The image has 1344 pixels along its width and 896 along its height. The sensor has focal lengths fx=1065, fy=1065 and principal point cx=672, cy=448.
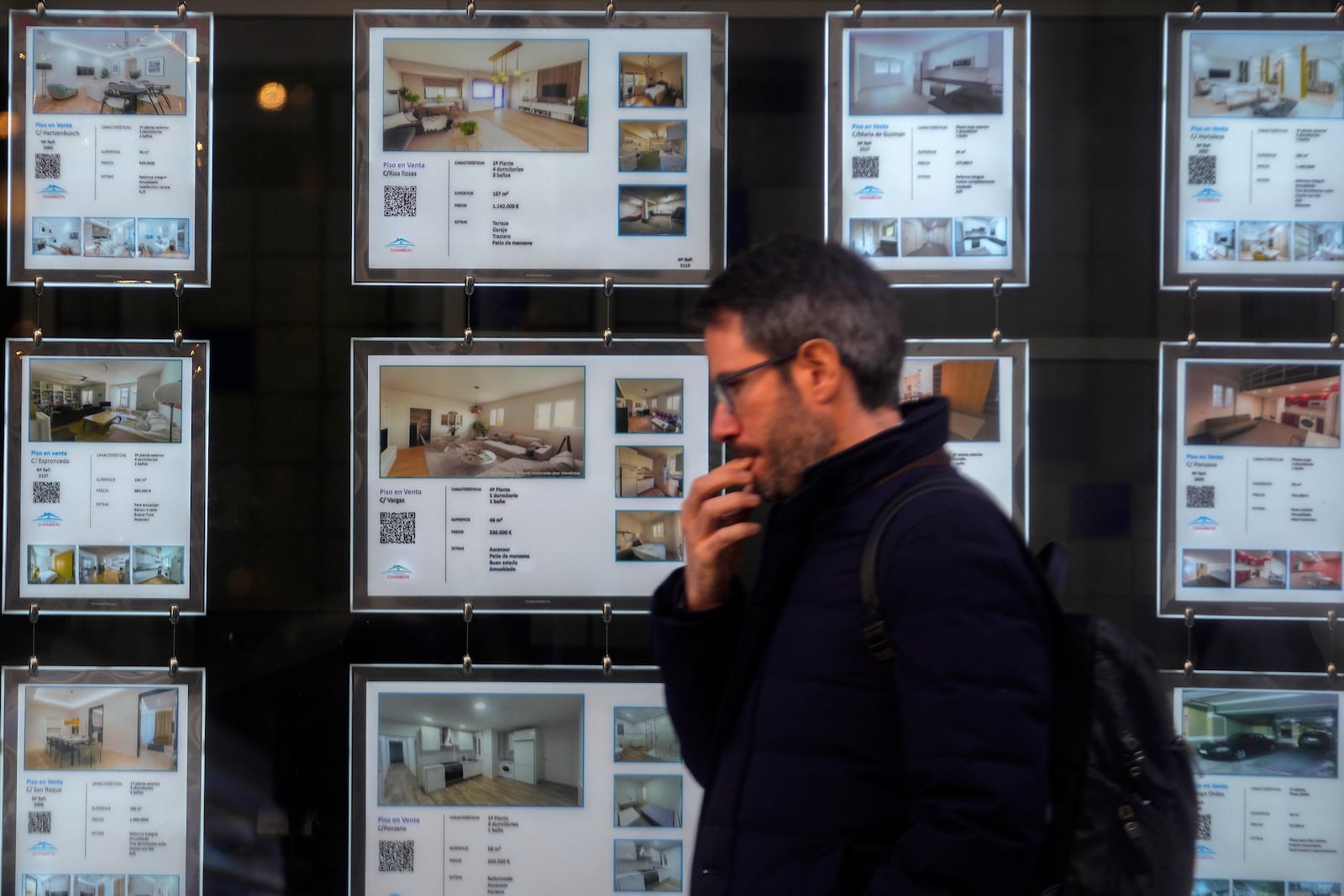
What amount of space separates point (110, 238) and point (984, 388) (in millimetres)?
2361

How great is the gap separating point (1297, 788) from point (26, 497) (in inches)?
137

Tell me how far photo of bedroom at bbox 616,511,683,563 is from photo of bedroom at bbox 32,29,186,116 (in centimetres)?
163

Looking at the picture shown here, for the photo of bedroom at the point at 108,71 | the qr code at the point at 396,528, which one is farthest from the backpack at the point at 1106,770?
the photo of bedroom at the point at 108,71

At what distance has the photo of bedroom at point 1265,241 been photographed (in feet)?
9.21

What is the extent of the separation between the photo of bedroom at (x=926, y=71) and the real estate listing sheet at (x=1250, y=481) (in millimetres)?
844

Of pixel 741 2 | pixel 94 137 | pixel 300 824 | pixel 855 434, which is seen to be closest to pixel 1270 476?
pixel 855 434

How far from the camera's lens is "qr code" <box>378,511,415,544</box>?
9.25 ft

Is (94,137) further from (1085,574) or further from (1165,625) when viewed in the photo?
(1165,625)

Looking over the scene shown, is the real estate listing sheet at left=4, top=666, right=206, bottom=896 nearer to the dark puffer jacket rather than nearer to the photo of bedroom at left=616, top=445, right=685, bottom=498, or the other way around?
the photo of bedroom at left=616, top=445, right=685, bottom=498

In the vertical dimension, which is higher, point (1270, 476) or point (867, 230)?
point (867, 230)

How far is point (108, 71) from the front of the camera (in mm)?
2871

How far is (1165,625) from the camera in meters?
2.79

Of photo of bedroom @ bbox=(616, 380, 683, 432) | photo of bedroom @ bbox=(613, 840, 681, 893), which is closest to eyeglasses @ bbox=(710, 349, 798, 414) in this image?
photo of bedroom @ bbox=(616, 380, 683, 432)

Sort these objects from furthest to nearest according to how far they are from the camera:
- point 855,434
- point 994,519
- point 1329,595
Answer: point 1329,595, point 855,434, point 994,519
